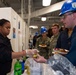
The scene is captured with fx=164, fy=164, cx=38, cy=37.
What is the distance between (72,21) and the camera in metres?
1.42

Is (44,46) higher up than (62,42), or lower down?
lower down

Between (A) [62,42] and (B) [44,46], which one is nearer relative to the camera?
(A) [62,42]

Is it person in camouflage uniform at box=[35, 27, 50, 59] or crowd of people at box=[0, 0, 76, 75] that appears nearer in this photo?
crowd of people at box=[0, 0, 76, 75]

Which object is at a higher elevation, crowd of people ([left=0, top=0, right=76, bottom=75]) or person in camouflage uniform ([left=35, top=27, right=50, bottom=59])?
crowd of people ([left=0, top=0, right=76, bottom=75])

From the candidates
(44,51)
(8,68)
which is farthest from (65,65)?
(44,51)

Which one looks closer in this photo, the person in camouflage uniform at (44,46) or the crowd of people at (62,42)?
the crowd of people at (62,42)

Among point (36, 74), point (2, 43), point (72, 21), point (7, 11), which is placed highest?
point (7, 11)

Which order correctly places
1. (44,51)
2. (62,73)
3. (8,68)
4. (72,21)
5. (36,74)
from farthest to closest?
(44,51), (8,68), (36,74), (72,21), (62,73)

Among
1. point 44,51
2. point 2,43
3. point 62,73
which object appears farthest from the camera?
point 44,51

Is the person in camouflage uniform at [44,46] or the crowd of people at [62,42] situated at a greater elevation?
the crowd of people at [62,42]

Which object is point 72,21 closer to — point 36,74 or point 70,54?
point 70,54

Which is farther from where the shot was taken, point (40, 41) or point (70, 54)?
point (40, 41)

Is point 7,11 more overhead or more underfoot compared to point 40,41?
more overhead

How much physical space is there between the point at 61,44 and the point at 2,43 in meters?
0.84
